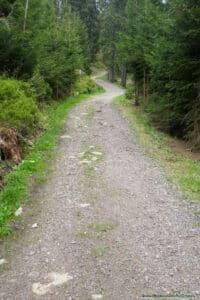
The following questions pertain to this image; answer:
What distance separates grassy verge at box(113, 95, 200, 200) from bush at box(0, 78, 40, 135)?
3785 mm

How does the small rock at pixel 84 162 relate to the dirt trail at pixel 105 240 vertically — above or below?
above

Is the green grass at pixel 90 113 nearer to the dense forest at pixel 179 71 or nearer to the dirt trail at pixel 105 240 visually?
the dense forest at pixel 179 71

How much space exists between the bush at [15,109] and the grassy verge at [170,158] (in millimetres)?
3785

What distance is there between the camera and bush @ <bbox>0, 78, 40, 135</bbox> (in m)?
8.89

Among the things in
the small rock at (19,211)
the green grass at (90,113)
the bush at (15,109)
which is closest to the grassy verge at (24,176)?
the small rock at (19,211)

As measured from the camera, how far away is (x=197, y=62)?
9.62 metres

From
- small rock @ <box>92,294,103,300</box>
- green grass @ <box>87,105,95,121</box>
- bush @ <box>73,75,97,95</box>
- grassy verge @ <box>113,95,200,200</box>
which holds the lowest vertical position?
small rock @ <box>92,294,103,300</box>

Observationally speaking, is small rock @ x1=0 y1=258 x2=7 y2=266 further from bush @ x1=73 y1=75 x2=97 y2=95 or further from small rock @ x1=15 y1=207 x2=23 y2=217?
bush @ x1=73 y1=75 x2=97 y2=95

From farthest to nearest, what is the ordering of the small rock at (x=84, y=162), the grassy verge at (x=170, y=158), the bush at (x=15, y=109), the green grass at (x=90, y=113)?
the green grass at (x=90, y=113) < the bush at (x=15, y=109) < the small rock at (x=84, y=162) < the grassy verge at (x=170, y=158)

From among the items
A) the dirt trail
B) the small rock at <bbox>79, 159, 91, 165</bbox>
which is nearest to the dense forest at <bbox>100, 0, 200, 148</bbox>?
the dirt trail

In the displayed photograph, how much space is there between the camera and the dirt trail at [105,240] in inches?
140

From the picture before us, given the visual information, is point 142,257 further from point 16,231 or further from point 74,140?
point 74,140

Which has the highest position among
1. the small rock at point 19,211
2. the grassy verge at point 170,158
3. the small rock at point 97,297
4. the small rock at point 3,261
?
the grassy verge at point 170,158

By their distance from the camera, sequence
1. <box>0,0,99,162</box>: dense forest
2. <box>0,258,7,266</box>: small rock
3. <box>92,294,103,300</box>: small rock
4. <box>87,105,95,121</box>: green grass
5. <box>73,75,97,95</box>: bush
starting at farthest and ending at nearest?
<box>73,75,97,95</box>: bush < <box>87,105,95,121</box>: green grass < <box>0,0,99,162</box>: dense forest < <box>0,258,7,266</box>: small rock < <box>92,294,103,300</box>: small rock
